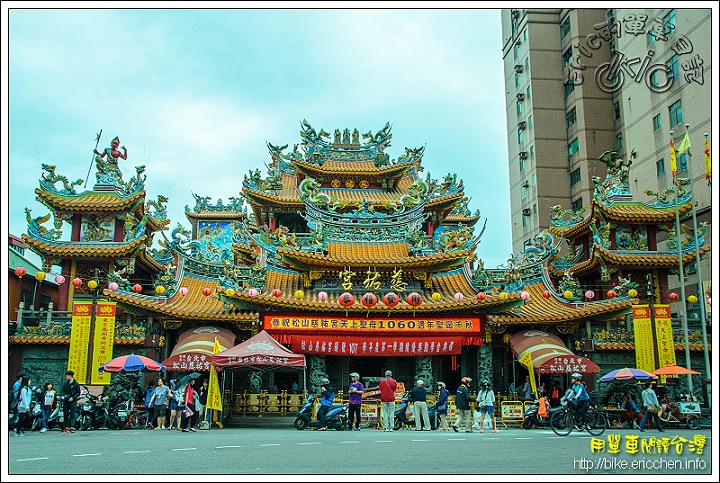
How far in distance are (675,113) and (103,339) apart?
101ft

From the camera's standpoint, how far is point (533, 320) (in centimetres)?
2256

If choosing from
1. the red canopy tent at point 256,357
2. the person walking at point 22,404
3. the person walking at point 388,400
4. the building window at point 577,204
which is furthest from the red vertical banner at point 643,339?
the building window at point 577,204

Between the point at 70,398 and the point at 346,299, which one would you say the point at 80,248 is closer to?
the point at 70,398

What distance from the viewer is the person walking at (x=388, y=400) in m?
16.7

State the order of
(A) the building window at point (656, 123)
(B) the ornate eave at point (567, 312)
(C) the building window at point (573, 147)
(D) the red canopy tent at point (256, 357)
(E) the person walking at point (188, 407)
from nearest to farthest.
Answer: (E) the person walking at point (188, 407) → (D) the red canopy tent at point (256, 357) → (B) the ornate eave at point (567, 312) → (A) the building window at point (656, 123) → (C) the building window at point (573, 147)

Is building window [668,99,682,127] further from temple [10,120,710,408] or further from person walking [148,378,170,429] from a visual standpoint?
person walking [148,378,170,429]

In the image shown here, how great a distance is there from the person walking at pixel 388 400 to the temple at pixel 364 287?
5037 mm

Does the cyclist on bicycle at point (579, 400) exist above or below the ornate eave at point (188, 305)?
below

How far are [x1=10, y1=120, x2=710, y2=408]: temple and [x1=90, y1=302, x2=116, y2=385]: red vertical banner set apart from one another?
286 mm

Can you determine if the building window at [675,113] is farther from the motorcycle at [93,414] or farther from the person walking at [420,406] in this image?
the motorcycle at [93,414]

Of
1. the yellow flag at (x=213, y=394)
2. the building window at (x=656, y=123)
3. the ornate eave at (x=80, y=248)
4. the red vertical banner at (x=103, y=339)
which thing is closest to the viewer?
the yellow flag at (x=213, y=394)

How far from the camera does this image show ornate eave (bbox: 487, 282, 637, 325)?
73.3 ft

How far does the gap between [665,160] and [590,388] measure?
18.7 meters

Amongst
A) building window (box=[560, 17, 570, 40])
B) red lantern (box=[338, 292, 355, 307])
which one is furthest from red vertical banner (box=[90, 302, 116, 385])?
building window (box=[560, 17, 570, 40])
